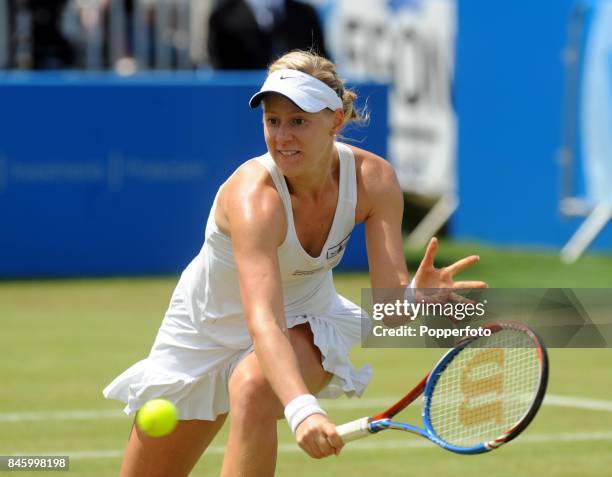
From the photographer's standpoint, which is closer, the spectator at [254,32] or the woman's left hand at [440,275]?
the woman's left hand at [440,275]

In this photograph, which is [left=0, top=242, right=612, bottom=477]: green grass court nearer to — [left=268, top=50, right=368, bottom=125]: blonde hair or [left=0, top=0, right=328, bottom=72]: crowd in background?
[left=268, top=50, right=368, bottom=125]: blonde hair

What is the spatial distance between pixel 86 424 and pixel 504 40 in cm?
828

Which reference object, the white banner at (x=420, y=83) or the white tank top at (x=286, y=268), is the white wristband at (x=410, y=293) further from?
the white banner at (x=420, y=83)

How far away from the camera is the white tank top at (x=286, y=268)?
4805 mm

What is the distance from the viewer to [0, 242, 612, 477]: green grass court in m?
6.44

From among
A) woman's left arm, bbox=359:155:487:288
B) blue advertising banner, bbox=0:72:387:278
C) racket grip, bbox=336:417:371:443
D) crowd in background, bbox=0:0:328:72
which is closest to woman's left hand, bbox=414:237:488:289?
woman's left arm, bbox=359:155:487:288

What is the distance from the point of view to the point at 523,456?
6602 millimetres

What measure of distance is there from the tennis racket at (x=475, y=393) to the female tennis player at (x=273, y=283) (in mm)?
295

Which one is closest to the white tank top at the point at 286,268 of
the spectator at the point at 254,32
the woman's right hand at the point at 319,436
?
the woman's right hand at the point at 319,436

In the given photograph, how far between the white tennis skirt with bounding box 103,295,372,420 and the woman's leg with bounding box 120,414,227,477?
93mm

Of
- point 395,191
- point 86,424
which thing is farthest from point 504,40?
point 395,191

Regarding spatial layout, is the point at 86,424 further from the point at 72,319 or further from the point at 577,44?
the point at 577,44

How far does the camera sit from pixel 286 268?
15.8 feet

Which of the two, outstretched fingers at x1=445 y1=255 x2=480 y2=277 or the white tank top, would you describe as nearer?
outstretched fingers at x1=445 y1=255 x2=480 y2=277
